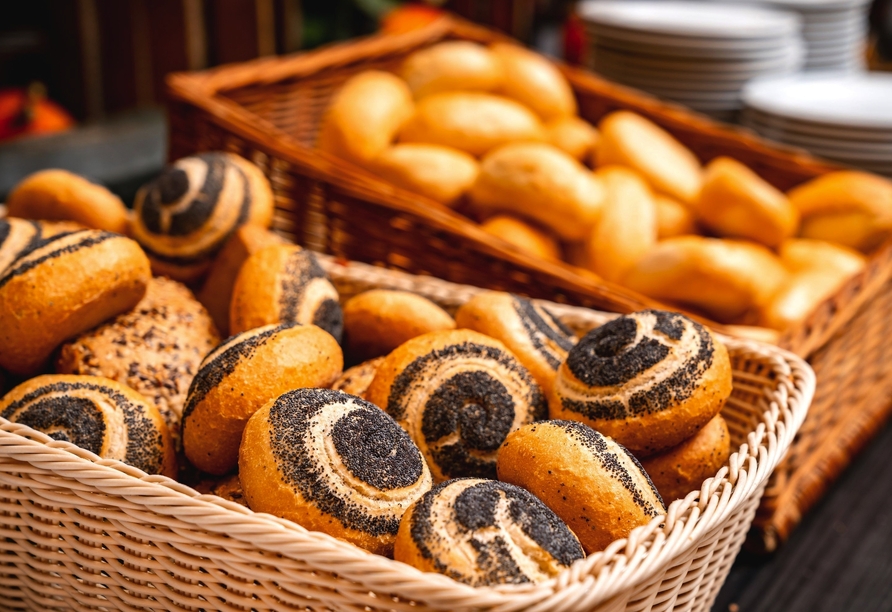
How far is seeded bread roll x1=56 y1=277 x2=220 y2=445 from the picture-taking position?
0.84m

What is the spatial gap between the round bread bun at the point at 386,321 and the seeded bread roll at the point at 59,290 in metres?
0.25

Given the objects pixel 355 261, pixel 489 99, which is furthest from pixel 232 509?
pixel 489 99

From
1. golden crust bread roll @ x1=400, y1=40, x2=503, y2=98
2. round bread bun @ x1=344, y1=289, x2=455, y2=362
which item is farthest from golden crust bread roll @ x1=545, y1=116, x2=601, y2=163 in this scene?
round bread bun @ x1=344, y1=289, x2=455, y2=362

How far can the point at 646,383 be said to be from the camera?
29.0 inches

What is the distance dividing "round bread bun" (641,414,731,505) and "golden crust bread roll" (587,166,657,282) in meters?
0.52

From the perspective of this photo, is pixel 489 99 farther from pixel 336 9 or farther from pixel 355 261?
pixel 336 9

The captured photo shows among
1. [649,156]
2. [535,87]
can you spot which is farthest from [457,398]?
[535,87]

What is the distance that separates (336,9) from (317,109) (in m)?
1.49

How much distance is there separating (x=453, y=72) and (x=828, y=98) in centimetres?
88

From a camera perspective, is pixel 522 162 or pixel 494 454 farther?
pixel 522 162

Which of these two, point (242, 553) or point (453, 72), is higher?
point (453, 72)

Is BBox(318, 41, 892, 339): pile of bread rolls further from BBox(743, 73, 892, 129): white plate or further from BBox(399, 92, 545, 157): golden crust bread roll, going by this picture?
BBox(743, 73, 892, 129): white plate

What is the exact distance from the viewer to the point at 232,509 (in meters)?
0.60

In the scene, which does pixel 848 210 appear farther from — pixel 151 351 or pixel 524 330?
pixel 151 351
